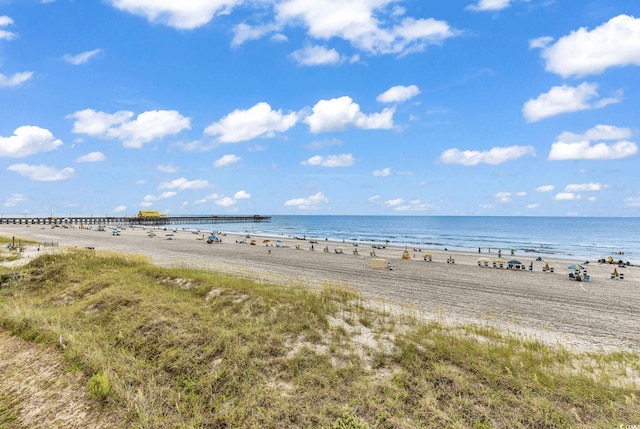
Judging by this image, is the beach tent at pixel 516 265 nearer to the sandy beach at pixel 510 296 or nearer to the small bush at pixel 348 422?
the sandy beach at pixel 510 296

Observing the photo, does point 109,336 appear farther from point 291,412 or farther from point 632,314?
point 632,314

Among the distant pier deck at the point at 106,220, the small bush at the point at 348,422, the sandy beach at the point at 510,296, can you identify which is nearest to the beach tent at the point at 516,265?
the sandy beach at the point at 510,296

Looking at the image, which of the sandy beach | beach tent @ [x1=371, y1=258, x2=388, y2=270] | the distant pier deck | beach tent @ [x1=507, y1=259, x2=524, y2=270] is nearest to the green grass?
the sandy beach

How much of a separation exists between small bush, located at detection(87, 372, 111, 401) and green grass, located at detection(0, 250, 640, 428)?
12 centimetres

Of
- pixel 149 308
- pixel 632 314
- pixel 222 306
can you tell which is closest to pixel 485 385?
pixel 222 306

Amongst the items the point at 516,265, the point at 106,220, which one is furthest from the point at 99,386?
the point at 106,220

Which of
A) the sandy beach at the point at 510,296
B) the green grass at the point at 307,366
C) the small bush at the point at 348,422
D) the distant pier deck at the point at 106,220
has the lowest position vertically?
the sandy beach at the point at 510,296

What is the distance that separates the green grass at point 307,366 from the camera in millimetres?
7711

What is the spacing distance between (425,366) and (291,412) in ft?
13.0

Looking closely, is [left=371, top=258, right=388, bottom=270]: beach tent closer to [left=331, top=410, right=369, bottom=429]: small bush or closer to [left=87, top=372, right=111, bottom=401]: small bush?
[left=331, top=410, right=369, bottom=429]: small bush

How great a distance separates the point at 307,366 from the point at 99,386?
5.65 meters

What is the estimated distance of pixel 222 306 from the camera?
13.6 meters

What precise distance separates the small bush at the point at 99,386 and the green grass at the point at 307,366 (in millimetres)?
119

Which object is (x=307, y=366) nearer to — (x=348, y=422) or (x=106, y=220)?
(x=348, y=422)
